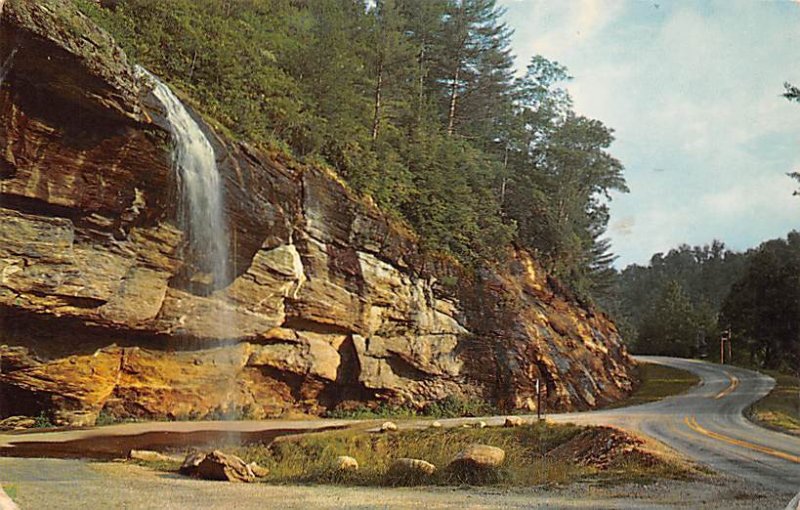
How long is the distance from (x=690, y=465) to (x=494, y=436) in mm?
1870

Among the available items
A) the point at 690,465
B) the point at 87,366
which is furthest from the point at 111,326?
the point at 690,465

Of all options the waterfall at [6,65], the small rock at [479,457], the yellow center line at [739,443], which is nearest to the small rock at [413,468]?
the small rock at [479,457]

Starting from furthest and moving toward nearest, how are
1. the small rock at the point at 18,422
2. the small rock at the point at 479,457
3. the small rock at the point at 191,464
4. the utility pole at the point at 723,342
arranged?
the small rock at the point at 18,422
the utility pole at the point at 723,342
the small rock at the point at 191,464
the small rock at the point at 479,457

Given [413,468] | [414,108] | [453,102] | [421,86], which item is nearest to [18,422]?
[413,468]

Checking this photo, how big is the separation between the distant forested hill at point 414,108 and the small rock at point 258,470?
429 centimetres

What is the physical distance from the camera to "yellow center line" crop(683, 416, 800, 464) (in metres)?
6.30

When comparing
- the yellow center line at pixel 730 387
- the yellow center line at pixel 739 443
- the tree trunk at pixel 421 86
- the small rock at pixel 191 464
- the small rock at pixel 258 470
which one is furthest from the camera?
the yellow center line at pixel 730 387

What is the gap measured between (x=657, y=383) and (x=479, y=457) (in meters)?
5.17

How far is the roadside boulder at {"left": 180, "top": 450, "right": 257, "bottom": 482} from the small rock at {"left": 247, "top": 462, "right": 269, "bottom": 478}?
3cm

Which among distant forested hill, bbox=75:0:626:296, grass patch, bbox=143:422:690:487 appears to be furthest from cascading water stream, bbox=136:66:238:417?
grass patch, bbox=143:422:690:487

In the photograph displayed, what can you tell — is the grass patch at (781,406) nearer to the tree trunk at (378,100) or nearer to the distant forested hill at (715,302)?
the distant forested hill at (715,302)

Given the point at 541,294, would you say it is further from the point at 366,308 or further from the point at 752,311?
the point at 366,308

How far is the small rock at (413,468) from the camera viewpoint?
5566 millimetres

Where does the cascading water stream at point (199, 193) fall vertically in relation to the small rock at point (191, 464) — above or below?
above
